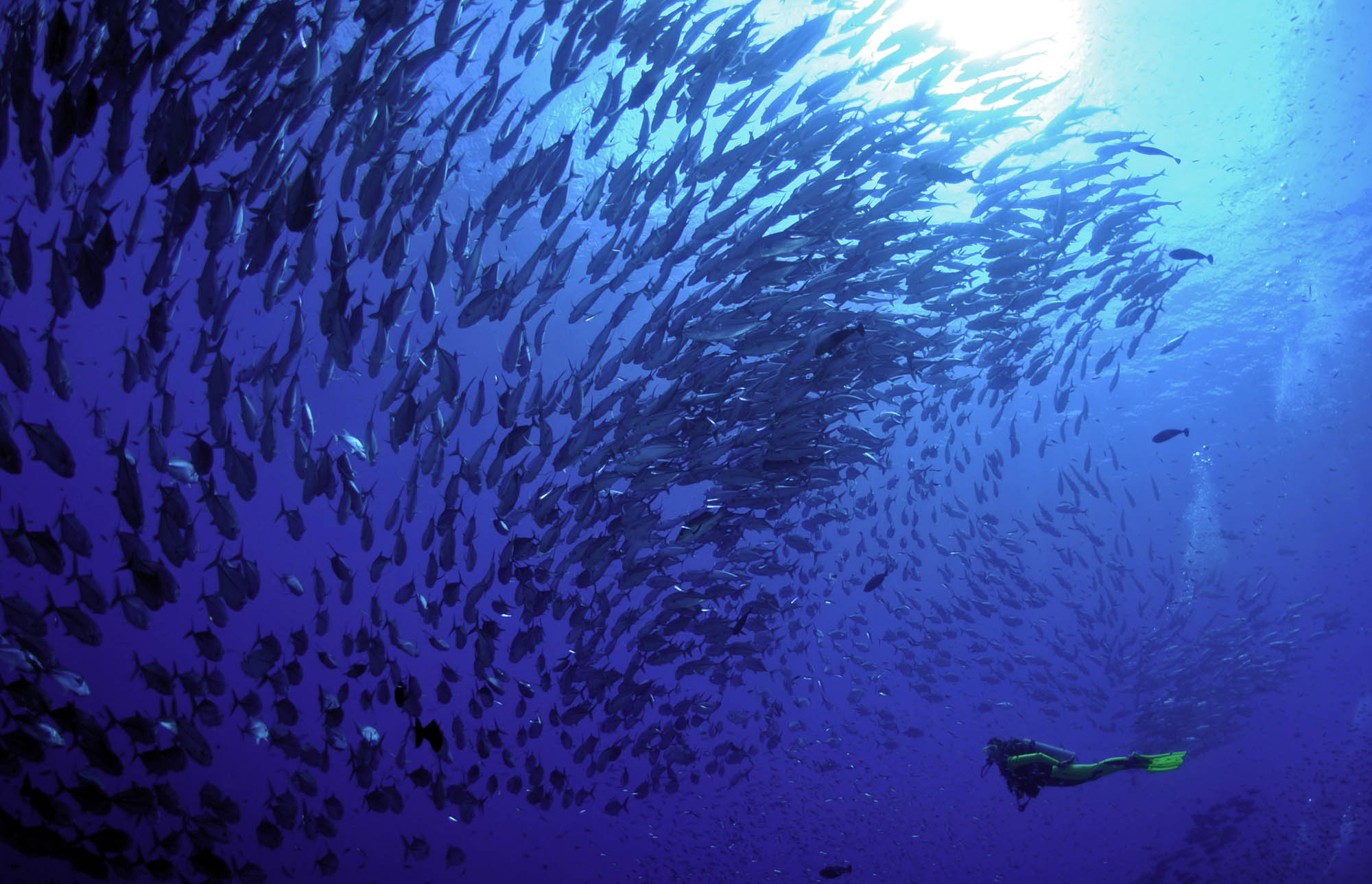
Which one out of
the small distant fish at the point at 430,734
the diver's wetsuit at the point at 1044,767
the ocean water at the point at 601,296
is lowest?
the small distant fish at the point at 430,734

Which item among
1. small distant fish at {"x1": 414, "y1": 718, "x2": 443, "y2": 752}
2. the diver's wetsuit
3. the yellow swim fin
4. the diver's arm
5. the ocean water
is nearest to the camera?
the ocean water

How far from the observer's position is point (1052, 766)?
867cm

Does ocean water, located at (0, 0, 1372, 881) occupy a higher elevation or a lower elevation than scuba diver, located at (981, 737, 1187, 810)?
higher

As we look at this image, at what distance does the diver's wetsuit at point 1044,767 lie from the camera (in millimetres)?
8398

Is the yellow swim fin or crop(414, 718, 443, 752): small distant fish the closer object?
crop(414, 718, 443, 752): small distant fish

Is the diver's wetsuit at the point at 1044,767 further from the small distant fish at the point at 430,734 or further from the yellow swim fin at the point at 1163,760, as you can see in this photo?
the small distant fish at the point at 430,734

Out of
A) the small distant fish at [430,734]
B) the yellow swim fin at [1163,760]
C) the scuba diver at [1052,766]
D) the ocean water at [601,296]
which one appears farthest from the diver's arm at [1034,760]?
the small distant fish at [430,734]

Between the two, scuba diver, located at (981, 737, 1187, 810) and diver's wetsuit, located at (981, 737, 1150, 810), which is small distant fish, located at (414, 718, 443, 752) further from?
scuba diver, located at (981, 737, 1187, 810)

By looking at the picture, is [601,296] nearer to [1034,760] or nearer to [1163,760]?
[1034,760]

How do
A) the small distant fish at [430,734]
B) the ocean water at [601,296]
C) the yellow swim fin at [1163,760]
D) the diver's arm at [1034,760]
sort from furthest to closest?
the diver's arm at [1034,760]
the yellow swim fin at [1163,760]
the small distant fish at [430,734]
the ocean water at [601,296]

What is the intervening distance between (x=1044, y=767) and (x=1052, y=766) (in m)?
0.10

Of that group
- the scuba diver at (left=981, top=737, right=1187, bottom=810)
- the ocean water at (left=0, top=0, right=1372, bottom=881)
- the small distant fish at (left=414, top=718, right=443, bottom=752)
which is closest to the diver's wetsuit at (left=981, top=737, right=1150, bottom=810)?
the scuba diver at (left=981, top=737, right=1187, bottom=810)

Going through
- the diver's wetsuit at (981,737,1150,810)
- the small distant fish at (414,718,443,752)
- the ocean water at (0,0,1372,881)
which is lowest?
the small distant fish at (414,718,443,752)

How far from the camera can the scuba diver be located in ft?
27.6
